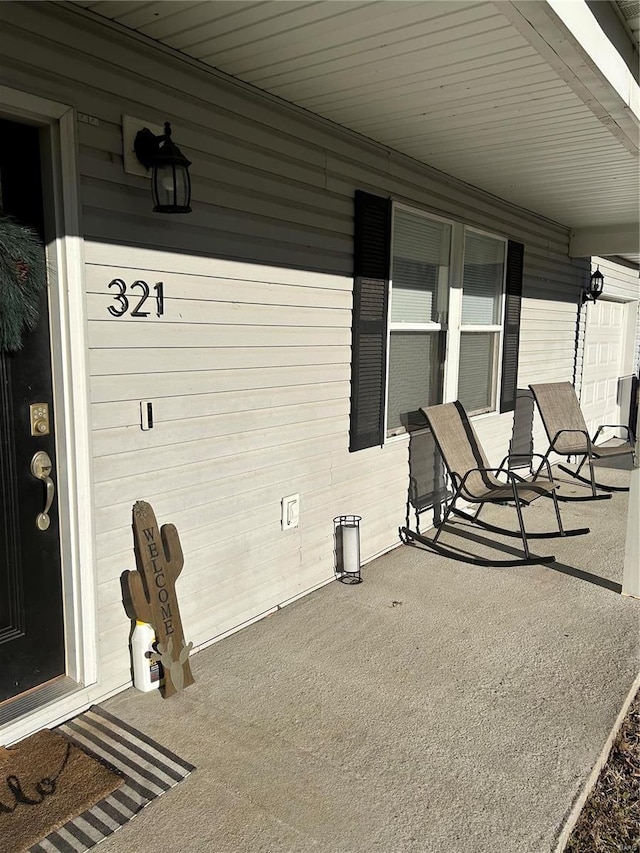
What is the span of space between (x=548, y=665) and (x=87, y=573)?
6.19ft

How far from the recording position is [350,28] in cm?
222

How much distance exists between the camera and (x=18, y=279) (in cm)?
210

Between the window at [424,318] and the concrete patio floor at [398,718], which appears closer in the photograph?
the concrete patio floor at [398,718]

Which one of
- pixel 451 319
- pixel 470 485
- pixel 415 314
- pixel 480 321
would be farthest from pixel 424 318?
pixel 470 485

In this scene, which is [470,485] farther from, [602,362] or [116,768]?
[602,362]

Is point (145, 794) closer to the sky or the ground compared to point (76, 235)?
closer to the ground

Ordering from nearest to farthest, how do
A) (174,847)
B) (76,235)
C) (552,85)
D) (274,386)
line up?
1. (174,847)
2. (76,235)
3. (552,85)
4. (274,386)

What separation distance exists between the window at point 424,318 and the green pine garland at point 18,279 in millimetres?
1838

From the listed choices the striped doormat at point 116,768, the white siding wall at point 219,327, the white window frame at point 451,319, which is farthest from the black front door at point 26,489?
the white window frame at point 451,319

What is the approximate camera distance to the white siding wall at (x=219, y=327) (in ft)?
7.54

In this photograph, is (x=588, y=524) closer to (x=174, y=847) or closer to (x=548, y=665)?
(x=548, y=665)

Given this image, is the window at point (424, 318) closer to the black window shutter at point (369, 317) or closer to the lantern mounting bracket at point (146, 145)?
the black window shutter at point (369, 317)

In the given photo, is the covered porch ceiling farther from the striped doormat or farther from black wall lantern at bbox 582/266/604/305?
black wall lantern at bbox 582/266/604/305

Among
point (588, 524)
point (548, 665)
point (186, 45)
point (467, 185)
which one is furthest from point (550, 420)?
point (186, 45)
